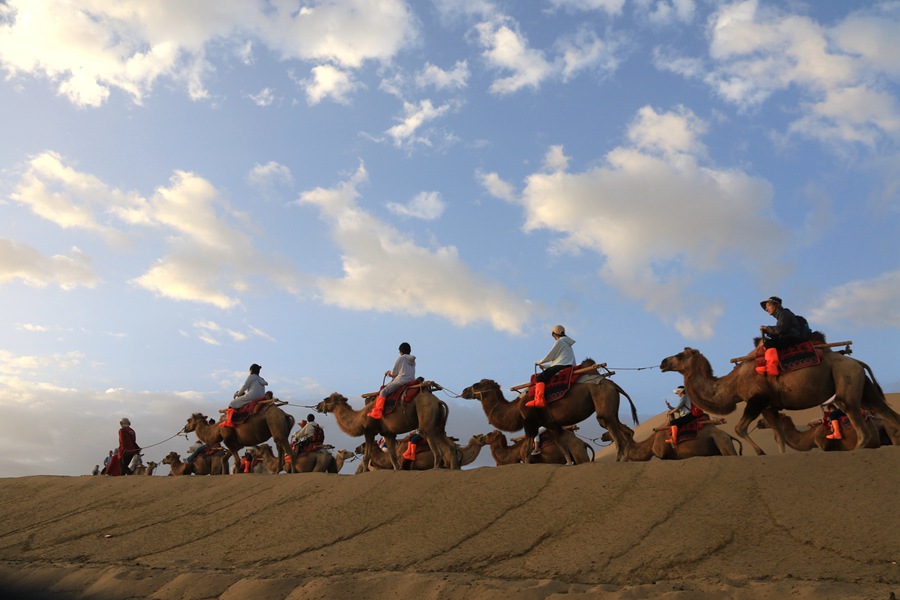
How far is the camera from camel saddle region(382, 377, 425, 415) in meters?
14.8

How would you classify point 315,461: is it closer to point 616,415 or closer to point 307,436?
point 307,436

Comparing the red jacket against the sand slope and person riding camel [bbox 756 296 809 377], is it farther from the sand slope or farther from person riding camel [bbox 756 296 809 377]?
person riding camel [bbox 756 296 809 377]

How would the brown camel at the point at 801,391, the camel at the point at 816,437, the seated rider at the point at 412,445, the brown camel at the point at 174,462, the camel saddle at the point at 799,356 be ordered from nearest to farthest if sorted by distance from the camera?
the brown camel at the point at 801,391 < the camel saddle at the point at 799,356 < the camel at the point at 816,437 < the seated rider at the point at 412,445 < the brown camel at the point at 174,462

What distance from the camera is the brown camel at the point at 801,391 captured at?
1068 centimetres

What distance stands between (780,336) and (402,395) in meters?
7.22

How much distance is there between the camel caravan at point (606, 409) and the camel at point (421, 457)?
37mm

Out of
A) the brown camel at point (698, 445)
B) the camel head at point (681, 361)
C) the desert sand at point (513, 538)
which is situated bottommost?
the desert sand at point (513, 538)

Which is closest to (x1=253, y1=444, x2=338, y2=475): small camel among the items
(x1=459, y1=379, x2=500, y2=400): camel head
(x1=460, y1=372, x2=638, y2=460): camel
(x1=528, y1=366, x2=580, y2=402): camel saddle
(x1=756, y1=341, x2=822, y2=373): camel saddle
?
(x1=459, y1=379, x2=500, y2=400): camel head

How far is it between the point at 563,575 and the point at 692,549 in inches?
54.0

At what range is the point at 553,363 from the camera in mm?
13281

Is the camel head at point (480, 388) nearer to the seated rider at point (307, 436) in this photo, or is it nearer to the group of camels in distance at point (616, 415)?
the group of camels in distance at point (616, 415)

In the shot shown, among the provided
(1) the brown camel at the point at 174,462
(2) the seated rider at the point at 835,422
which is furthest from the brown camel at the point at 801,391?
(1) the brown camel at the point at 174,462

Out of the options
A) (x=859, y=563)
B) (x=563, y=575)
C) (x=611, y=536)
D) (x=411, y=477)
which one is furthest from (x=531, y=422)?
(x=859, y=563)

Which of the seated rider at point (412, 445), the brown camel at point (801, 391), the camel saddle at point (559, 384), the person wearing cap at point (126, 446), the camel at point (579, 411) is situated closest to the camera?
the brown camel at point (801, 391)
